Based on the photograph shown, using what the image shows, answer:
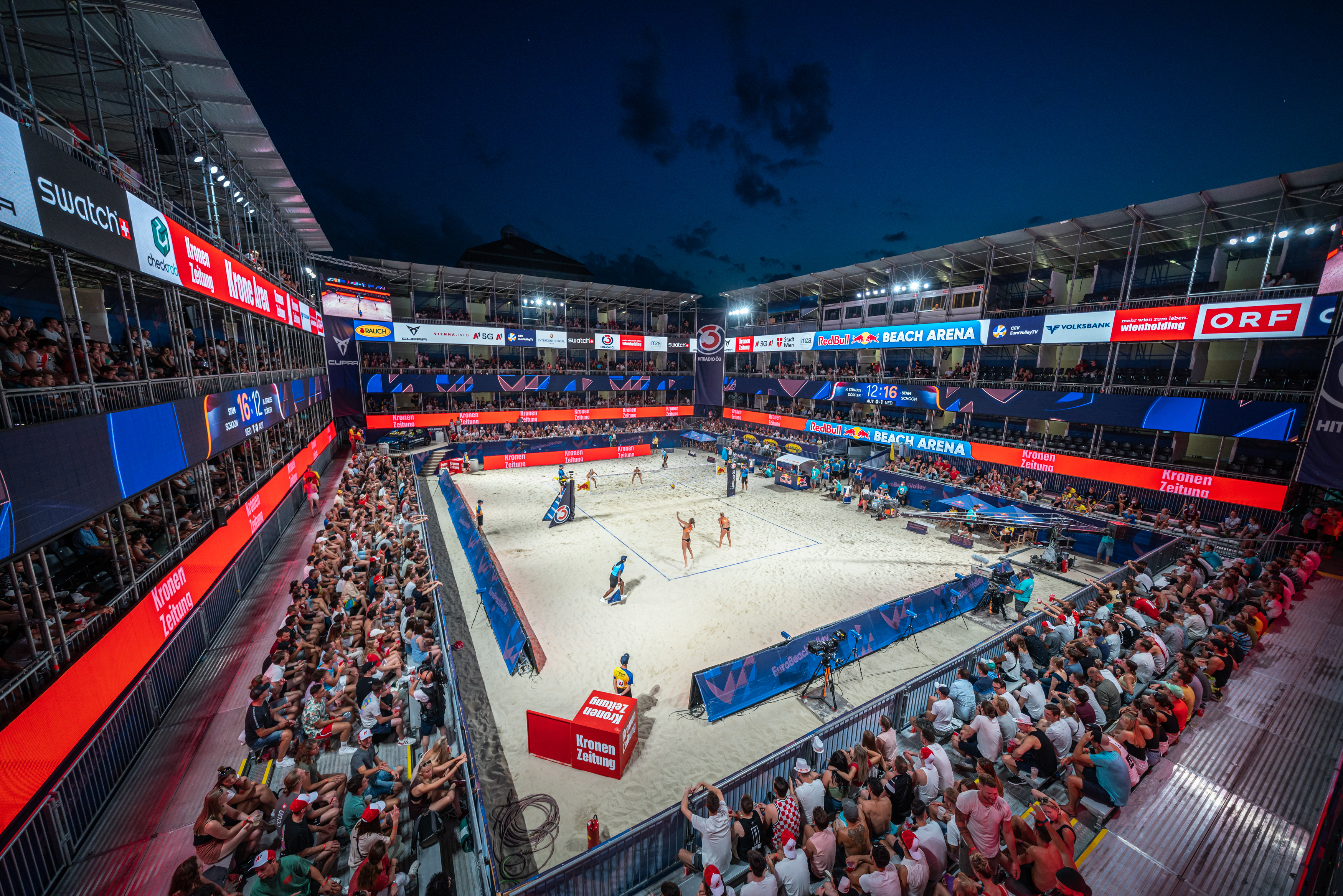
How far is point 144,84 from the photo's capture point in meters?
8.77

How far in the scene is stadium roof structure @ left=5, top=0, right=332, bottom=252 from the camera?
766cm

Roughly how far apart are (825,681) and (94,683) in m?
10.6

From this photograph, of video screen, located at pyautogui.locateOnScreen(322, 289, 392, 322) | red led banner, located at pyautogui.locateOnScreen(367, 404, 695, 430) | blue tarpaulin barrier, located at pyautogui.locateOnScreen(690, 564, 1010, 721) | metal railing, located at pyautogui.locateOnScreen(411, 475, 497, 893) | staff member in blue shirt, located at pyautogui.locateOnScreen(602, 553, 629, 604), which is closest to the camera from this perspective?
metal railing, located at pyautogui.locateOnScreen(411, 475, 497, 893)

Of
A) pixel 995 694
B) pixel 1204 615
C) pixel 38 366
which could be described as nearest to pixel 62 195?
pixel 38 366

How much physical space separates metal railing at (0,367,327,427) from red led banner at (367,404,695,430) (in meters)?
22.4

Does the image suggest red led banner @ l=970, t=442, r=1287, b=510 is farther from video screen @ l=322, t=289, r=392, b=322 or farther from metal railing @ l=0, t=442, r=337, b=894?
video screen @ l=322, t=289, r=392, b=322

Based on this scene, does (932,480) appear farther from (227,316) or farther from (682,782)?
(227,316)

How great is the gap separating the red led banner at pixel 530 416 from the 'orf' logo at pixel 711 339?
17.8 feet

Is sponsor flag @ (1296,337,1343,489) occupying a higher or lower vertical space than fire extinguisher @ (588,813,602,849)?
higher

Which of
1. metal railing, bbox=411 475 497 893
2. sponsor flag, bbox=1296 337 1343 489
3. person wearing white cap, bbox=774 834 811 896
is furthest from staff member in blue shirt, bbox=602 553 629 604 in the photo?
sponsor flag, bbox=1296 337 1343 489

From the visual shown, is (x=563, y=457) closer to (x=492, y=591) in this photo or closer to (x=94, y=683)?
(x=492, y=591)

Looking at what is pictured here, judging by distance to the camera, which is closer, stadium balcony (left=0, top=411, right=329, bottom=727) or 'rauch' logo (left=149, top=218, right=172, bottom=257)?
stadium balcony (left=0, top=411, right=329, bottom=727)

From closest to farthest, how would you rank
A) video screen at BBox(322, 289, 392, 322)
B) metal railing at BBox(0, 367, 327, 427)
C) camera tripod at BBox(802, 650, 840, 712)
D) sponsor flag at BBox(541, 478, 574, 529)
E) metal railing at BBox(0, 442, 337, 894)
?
metal railing at BBox(0, 442, 337, 894), metal railing at BBox(0, 367, 327, 427), camera tripod at BBox(802, 650, 840, 712), sponsor flag at BBox(541, 478, 574, 529), video screen at BBox(322, 289, 392, 322)

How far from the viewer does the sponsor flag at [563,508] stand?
18844 mm
